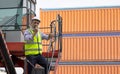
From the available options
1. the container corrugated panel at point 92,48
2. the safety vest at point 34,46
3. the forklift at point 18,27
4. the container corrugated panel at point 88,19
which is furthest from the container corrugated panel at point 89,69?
the safety vest at point 34,46

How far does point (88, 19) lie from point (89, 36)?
1.17m

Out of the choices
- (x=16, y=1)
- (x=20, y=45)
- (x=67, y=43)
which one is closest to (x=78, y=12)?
(x=67, y=43)

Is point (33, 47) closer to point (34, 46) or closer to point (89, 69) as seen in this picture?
point (34, 46)

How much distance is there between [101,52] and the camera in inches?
914

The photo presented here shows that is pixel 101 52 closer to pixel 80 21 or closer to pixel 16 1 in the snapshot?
pixel 80 21

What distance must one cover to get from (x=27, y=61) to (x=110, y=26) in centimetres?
1673

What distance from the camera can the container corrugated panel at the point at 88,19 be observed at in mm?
23297

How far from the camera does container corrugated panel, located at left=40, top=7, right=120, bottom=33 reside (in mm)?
23297

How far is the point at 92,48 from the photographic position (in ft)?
77.0

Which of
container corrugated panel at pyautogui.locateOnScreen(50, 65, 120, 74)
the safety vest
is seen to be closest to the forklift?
the safety vest

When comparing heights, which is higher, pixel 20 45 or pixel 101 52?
pixel 20 45

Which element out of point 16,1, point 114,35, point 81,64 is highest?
point 16,1

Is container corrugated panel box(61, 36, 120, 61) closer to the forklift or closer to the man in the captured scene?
the forklift

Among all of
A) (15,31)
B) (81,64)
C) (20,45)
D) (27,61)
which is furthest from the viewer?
(81,64)
